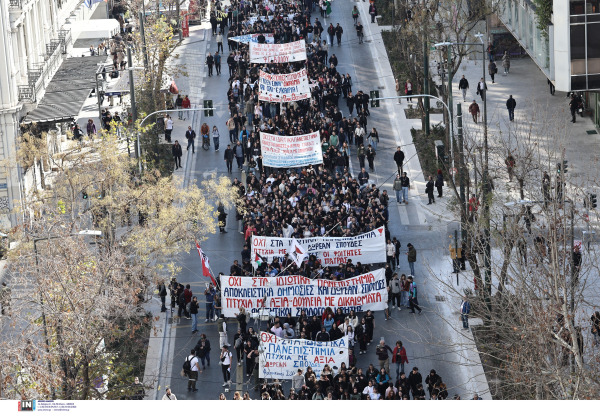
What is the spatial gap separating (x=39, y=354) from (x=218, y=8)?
1861 inches

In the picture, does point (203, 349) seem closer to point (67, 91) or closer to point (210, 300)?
point (210, 300)

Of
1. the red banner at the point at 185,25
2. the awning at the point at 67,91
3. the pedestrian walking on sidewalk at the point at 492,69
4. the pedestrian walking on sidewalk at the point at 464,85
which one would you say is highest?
the red banner at the point at 185,25

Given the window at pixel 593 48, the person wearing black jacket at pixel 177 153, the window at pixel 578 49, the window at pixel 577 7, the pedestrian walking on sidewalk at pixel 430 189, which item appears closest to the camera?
the pedestrian walking on sidewalk at pixel 430 189

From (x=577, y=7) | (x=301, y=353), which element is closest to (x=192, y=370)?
(x=301, y=353)

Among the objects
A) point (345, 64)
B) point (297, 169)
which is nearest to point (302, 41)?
point (345, 64)

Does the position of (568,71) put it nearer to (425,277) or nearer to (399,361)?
(425,277)

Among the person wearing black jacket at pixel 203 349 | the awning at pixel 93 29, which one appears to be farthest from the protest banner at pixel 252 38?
the person wearing black jacket at pixel 203 349

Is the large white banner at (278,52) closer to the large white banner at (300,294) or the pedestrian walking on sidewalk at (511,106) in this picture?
the pedestrian walking on sidewalk at (511,106)

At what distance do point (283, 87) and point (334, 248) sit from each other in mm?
16986

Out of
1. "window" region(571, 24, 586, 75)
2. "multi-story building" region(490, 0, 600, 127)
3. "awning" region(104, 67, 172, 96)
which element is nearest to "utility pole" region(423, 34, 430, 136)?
"multi-story building" region(490, 0, 600, 127)

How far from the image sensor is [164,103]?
54062mm

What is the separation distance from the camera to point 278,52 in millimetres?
56531

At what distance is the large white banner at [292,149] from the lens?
145 feet

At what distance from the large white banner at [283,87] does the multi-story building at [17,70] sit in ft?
34.4
